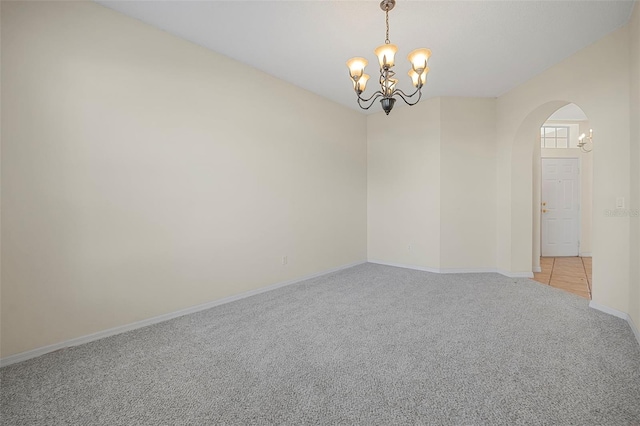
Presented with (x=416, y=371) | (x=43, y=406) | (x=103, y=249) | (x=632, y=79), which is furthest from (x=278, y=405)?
(x=632, y=79)

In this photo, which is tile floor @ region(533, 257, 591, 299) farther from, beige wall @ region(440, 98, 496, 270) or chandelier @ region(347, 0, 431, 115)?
chandelier @ region(347, 0, 431, 115)

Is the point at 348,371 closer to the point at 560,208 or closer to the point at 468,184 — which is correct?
the point at 468,184

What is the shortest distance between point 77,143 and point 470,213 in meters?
5.09

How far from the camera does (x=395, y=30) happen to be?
8.93 feet

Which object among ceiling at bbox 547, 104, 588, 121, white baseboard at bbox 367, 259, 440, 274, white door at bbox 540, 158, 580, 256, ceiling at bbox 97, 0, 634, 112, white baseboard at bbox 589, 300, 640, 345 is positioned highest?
ceiling at bbox 547, 104, 588, 121

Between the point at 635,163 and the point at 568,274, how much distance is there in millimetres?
2799

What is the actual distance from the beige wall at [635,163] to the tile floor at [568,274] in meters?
1.11

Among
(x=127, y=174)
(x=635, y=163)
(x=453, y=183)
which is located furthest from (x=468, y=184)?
(x=127, y=174)

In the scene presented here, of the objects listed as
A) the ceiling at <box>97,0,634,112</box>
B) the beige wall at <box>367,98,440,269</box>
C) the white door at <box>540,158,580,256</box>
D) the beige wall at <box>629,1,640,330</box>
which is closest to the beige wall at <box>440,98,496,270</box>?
the beige wall at <box>367,98,440,269</box>

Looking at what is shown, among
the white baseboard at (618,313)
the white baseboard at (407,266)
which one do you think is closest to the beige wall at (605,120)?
the white baseboard at (618,313)

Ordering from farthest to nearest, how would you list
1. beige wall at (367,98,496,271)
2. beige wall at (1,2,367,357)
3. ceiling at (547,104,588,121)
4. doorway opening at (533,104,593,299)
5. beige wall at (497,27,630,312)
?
doorway opening at (533,104,593,299) < ceiling at (547,104,588,121) < beige wall at (367,98,496,271) < beige wall at (497,27,630,312) < beige wall at (1,2,367,357)

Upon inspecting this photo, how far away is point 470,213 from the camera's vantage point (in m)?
4.62

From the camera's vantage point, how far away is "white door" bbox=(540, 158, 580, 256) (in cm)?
583

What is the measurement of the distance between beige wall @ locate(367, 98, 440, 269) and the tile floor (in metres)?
1.62
